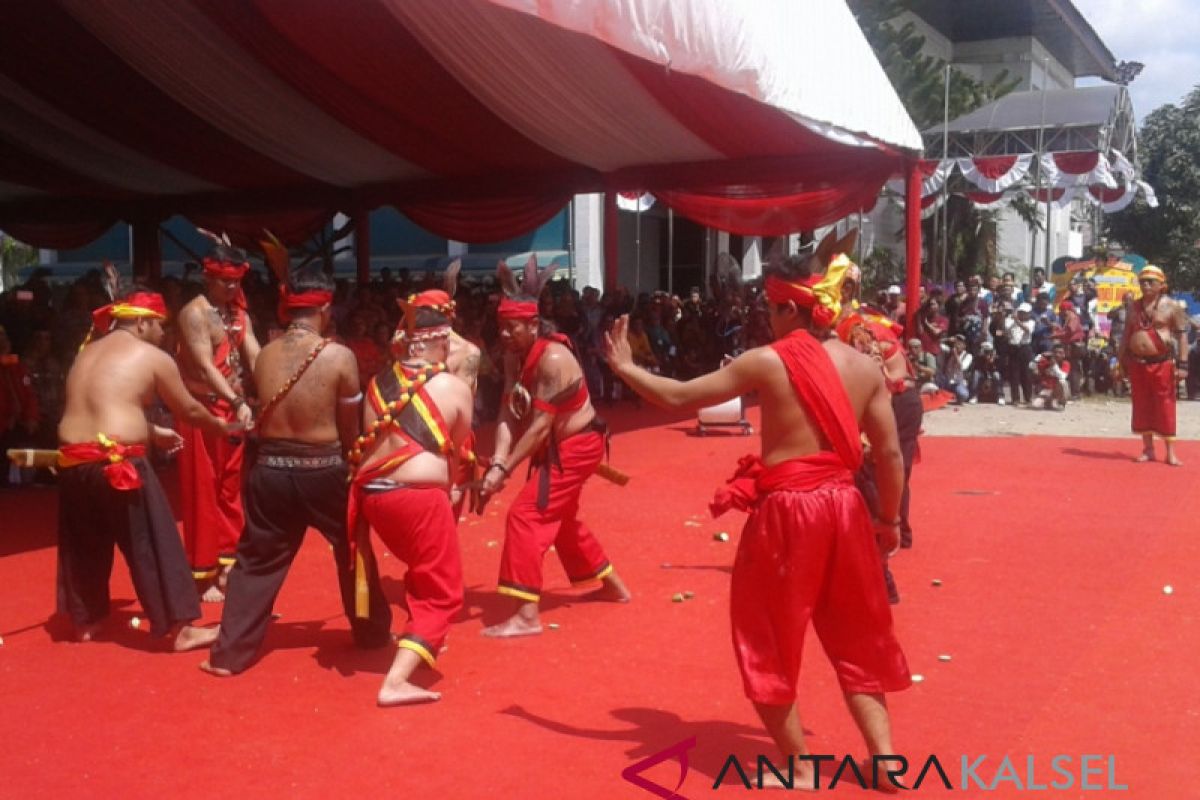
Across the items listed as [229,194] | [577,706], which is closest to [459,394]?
[577,706]

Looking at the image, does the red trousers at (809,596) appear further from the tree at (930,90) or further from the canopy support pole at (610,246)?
the tree at (930,90)

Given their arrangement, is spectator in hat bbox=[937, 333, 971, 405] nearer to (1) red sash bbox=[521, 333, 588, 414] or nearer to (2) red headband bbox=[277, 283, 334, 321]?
(1) red sash bbox=[521, 333, 588, 414]

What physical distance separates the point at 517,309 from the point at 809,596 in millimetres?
2234

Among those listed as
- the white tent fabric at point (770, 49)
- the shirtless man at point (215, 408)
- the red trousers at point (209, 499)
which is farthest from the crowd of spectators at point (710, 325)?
the red trousers at point (209, 499)

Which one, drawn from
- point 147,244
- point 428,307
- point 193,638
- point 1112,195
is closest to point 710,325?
point 147,244

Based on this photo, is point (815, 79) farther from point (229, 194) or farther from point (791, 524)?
point (229, 194)

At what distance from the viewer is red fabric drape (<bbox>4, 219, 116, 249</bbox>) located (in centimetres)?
1636

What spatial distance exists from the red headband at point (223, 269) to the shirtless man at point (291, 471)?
113 cm

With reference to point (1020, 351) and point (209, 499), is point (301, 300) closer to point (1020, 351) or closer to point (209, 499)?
point (209, 499)

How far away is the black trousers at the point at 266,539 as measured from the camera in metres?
4.67

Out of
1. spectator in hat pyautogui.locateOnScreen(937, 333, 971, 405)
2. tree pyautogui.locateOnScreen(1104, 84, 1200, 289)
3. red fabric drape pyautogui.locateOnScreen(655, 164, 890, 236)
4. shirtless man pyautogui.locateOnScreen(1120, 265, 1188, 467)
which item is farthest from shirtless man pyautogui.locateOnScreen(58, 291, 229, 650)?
tree pyautogui.locateOnScreen(1104, 84, 1200, 289)

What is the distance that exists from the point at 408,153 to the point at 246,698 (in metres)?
9.55

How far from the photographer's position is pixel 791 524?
11.3 ft

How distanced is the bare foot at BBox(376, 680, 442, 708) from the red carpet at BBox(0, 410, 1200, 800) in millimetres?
42
